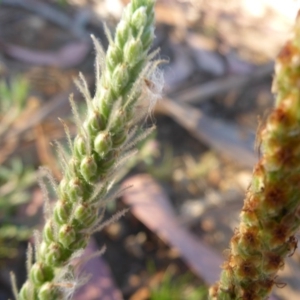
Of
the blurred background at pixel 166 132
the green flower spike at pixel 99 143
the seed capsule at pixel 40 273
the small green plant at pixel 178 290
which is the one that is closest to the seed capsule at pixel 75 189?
the green flower spike at pixel 99 143

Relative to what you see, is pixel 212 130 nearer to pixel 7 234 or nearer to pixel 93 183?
pixel 7 234

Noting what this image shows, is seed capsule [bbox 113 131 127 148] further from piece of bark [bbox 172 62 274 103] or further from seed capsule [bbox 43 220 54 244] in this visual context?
piece of bark [bbox 172 62 274 103]

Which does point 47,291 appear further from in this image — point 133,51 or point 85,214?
point 133,51

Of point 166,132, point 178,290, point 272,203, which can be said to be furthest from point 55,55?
point 272,203

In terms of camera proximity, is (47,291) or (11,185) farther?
(11,185)

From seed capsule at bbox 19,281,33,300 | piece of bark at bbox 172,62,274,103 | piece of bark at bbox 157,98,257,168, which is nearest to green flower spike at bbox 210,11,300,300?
seed capsule at bbox 19,281,33,300

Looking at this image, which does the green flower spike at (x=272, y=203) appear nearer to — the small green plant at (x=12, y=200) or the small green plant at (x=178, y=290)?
the small green plant at (x=178, y=290)
